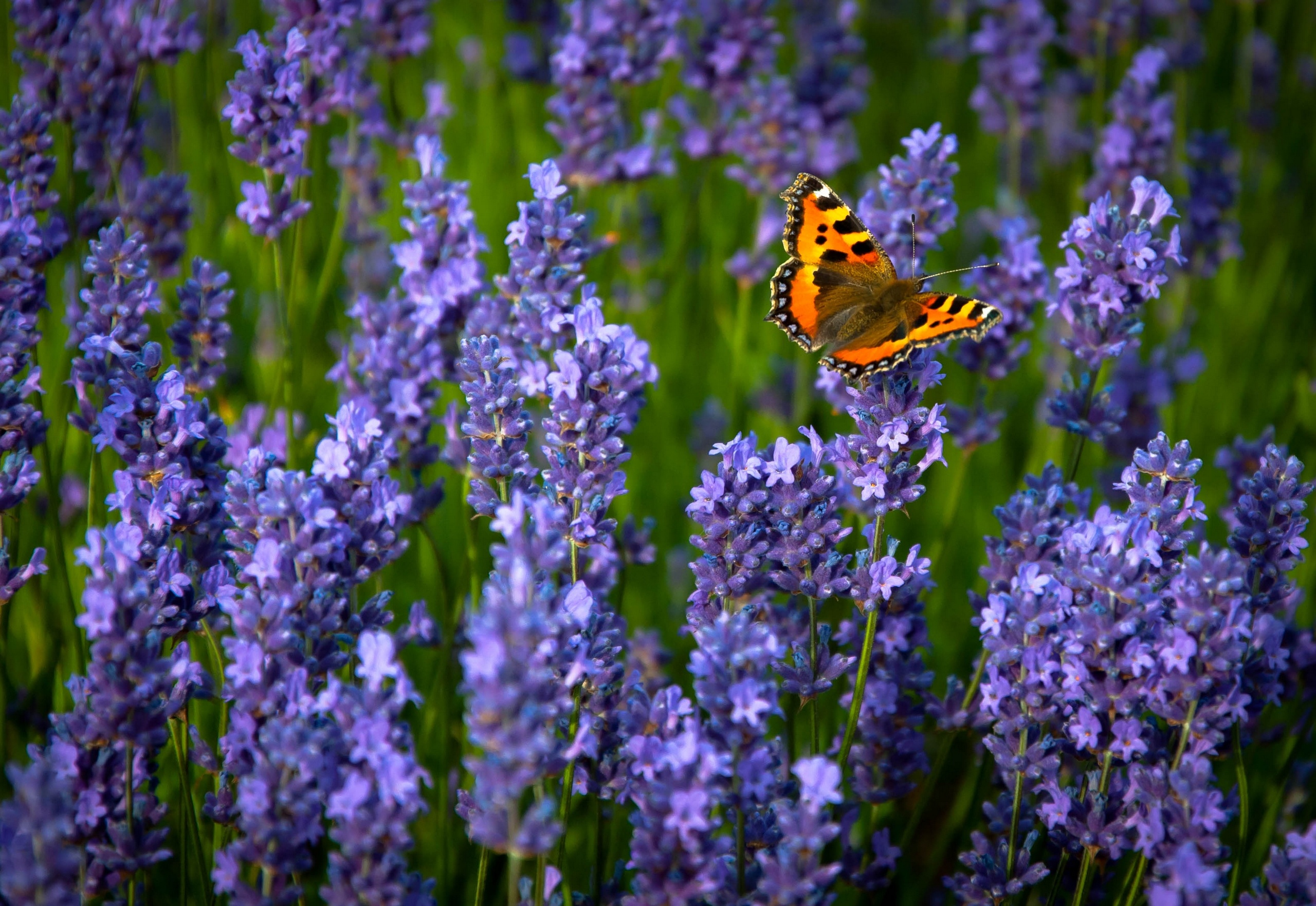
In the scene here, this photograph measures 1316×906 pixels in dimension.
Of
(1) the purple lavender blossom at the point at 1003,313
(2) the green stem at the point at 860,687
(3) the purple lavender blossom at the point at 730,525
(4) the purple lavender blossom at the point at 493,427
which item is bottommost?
(2) the green stem at the point at 860,687

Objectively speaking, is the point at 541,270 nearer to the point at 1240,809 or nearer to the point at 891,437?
the point at 891,437

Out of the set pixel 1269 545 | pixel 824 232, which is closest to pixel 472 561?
pixel 824 232

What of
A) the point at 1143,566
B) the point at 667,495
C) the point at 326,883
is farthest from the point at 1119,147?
the point at 326,883

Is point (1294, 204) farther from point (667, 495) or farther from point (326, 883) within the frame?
point (326, 883)

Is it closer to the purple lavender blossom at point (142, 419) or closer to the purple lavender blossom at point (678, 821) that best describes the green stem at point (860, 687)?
the purple lavender blossom at point (678, 821)

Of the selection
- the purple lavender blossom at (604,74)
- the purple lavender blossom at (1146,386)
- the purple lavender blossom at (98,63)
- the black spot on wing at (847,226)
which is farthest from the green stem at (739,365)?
the purple lavender blossom at (98,63)

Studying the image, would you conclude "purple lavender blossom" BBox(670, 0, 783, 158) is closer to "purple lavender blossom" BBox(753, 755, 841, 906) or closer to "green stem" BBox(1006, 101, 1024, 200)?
"green stem" BBox(1006, 101, 1024, 200)

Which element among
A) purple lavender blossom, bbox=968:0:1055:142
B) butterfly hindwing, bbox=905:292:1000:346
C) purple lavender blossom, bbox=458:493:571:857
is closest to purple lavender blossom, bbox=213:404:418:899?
purple lavender blossom, bbox=458:493:571:857
